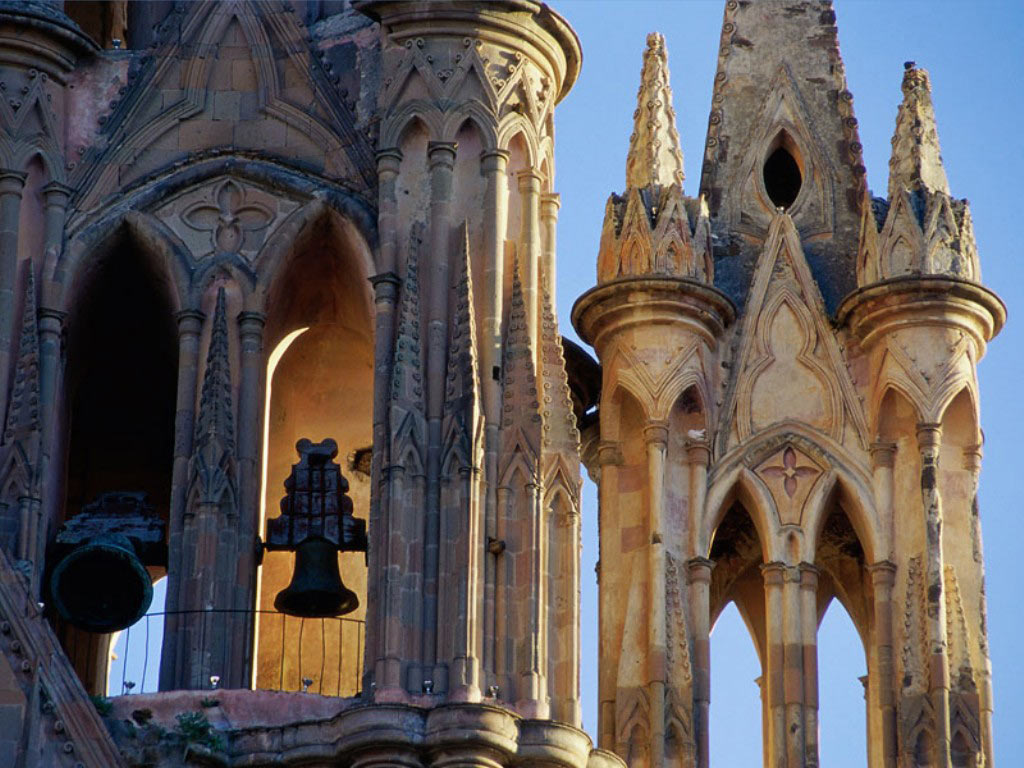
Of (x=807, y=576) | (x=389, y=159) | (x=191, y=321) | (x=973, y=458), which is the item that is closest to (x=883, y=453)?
(x=973, y=458)

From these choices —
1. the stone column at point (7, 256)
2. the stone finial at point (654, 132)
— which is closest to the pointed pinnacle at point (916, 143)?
the stone finial at point (654, 132)

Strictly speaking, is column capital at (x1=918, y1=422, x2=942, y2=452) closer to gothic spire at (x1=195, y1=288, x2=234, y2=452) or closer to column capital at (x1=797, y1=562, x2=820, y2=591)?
column capital at (x1=797, y1=562, x2=820, y2=591)

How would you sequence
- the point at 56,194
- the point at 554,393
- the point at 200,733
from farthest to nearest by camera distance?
1. the point at 56,194
2. the point at 554,393
3. the point at 200,733

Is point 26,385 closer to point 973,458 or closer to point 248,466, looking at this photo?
point 248,466

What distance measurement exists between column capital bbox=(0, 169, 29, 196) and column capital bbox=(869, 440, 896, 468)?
29.3ft

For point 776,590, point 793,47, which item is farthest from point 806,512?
point 793,47

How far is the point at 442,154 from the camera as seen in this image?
165 ft

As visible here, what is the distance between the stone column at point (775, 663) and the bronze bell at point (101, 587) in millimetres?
6804

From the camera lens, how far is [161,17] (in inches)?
2076

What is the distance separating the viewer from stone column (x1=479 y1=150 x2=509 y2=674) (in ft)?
158

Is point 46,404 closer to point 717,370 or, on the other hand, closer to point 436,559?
point 436,559

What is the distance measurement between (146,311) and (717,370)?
6.04 metres

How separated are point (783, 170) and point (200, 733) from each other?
11636mm

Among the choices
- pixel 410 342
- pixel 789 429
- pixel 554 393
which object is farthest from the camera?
pixel 789 429
